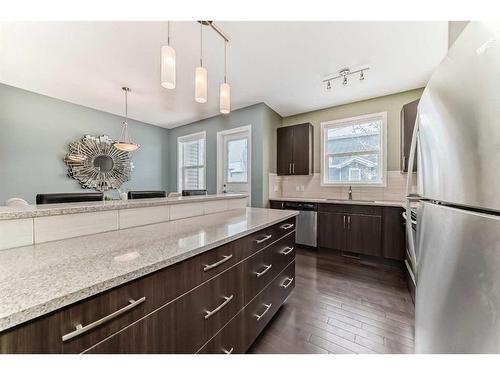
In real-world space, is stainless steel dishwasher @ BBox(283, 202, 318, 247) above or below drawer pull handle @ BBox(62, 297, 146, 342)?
below

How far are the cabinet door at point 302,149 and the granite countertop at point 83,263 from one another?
106 inches

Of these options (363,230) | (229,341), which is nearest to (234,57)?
(229,341)

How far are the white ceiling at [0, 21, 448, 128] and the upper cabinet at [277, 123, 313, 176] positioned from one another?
1.77 ft

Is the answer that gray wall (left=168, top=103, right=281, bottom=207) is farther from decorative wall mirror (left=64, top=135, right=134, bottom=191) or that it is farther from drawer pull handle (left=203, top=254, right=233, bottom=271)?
drawer pull handle (left=203, top=254, right=233, bottom=271)

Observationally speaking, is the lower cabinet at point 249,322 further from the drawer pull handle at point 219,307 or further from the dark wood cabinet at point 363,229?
the dark wood cabinet at point 363,229

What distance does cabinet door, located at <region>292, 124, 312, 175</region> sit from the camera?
140 inches

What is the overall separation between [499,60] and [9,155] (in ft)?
15.9

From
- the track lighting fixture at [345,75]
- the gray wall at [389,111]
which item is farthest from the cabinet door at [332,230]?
the track lighting fixture at [345,75]

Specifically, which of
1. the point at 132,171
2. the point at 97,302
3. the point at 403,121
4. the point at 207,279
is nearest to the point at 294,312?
the point at 207,279

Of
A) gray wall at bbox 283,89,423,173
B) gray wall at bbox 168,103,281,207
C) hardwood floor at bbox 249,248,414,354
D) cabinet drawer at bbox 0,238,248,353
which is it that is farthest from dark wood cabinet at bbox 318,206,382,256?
cabinet drawer at bbox 0,238,248,353

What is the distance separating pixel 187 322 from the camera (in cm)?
81

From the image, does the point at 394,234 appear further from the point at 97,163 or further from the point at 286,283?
the point at 97,163

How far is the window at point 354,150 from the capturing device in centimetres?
315

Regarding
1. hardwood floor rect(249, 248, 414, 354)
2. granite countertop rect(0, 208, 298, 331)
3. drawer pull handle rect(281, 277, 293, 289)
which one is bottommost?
hardwood floor rect(249, 248, 414, 354)
